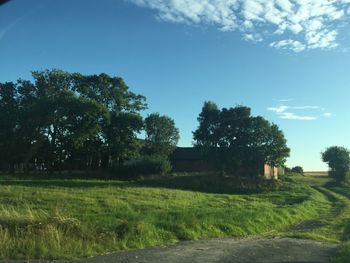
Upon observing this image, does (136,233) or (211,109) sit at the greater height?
(211,109)

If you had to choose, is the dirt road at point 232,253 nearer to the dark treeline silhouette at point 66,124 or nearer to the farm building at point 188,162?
the dark treeline silhouette at point 66,124

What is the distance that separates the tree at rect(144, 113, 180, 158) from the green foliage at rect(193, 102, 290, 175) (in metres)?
27.5

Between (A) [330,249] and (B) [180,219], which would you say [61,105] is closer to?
(B) [180,219]

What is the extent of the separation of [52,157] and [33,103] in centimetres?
784

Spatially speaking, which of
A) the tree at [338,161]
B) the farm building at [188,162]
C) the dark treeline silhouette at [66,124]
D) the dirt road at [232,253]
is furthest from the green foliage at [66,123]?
the dirt road at [232,253]

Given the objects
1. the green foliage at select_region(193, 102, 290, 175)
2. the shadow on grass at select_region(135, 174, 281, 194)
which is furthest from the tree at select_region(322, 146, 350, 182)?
the shadow on grass at select_region(135, 174, 281, 194)

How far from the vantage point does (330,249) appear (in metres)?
16.3

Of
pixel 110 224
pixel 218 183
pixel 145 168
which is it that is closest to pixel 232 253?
pixel 110 224

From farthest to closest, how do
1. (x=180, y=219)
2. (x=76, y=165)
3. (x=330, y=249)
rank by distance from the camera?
(x=76, y=165) → (x=180, y=219) → (x=330, y=249)

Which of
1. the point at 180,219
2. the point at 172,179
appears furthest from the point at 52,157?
the point at 180,219

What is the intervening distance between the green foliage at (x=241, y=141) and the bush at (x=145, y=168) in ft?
19.7

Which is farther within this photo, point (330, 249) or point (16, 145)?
point (16, 145)

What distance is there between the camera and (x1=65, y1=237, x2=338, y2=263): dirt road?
545 inches

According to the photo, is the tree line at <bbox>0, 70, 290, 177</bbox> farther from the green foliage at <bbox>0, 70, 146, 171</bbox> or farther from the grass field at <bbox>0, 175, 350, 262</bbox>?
the grass field at <bbox>0, 175, 350, 262</bbox>
